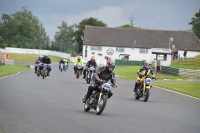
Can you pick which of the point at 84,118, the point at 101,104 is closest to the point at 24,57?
the point at 101,104

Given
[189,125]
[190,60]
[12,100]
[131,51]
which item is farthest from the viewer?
[131,51]

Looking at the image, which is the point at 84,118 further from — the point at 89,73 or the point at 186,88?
the point at 186,88

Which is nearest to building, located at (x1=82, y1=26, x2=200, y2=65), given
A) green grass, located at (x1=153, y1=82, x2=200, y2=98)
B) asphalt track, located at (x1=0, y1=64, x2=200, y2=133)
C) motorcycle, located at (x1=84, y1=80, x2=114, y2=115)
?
green grass, located at (x1=153, y1=82, x2=200, y2=98)

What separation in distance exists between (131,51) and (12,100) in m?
93.9

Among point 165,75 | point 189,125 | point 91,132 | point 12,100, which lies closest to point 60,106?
point 12,100

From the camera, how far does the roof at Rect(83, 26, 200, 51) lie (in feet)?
362

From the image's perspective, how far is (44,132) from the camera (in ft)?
34.4

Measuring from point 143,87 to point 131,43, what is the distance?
89697mm

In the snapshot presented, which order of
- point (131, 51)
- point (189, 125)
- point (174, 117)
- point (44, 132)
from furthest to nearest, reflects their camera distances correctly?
1. point (131, 51)
2. point (174, 117)
3. point (189, 125)
4. point (44, 132)

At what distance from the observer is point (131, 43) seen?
364ft

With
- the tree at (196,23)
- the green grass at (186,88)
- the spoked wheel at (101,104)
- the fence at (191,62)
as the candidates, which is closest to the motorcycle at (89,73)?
the green grass at (186,88)

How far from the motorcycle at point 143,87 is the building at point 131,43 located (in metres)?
86.6

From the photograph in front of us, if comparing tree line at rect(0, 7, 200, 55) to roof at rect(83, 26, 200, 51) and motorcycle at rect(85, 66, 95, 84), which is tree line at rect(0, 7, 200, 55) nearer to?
roof at rect(83, 26, 200, 51)

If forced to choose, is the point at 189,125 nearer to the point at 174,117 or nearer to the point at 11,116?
the point at 174,117
